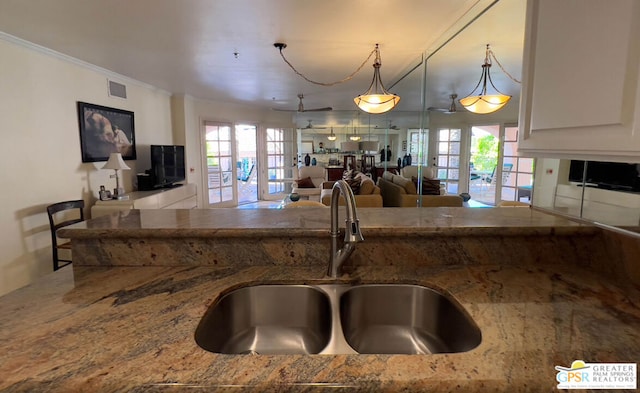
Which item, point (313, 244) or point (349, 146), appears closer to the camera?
point (313, 244)

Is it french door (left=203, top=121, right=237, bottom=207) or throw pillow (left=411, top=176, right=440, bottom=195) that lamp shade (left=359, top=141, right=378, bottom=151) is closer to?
french door (left=203, top=121, right=237, bottom=207)

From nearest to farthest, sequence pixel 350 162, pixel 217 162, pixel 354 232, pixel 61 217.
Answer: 1. pixel 354 232
2. pixel 61 217
3. pixel 217 162
4. pixel 350 162

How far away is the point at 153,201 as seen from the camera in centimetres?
416

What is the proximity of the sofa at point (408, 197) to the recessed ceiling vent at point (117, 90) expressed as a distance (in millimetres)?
3939

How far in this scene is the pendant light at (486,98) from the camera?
269 cm

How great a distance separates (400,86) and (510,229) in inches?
159

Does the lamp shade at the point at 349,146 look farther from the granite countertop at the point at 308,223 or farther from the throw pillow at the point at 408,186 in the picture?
the granite countertop at the point at 308,223

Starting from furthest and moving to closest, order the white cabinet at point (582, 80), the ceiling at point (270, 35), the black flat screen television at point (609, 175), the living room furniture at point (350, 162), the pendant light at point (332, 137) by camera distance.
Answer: the pendant light at point (332, 137) → the living room furniture at point (350, 162) → the ceiling at point (270, 35) → the black flat screen television at point (609, 175) → the white cabinet at point (582, 80)

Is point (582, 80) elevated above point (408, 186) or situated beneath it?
elevated above

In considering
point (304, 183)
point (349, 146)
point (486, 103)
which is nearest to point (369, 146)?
point (349, 146)

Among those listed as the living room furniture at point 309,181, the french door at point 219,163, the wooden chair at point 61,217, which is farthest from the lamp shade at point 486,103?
the french door at point 219,163

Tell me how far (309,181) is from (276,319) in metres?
6.13

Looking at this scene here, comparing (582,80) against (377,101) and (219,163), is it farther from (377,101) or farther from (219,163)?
(219,163)

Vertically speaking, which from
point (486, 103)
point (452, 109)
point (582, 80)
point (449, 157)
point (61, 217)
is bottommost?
point (61, 217)
